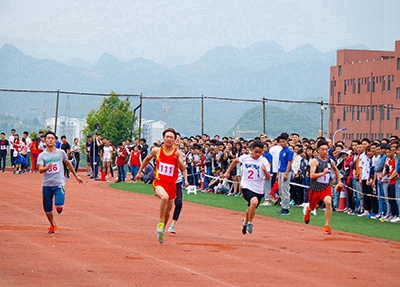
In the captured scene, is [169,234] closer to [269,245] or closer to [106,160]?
[269,245]

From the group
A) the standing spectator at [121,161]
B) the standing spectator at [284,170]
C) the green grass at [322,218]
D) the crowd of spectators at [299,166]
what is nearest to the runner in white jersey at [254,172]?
the crowd of spectators at [299,166]

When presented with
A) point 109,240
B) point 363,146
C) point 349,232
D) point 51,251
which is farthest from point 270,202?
point 51,251

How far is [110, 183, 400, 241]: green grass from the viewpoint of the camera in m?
18.2

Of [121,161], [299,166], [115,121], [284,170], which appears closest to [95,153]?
[121,161]

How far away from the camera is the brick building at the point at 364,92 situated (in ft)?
270

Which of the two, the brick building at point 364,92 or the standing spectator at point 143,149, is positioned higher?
the brick building at point 364,92

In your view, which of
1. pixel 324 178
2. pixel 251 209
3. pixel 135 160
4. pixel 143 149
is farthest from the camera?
pixel 143 149

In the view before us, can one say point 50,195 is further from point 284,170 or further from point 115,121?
point 115,121

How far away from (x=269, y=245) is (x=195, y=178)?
20578 mm

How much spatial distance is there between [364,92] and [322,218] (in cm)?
7182

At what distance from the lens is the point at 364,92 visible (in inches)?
3595

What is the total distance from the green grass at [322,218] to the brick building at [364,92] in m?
49.7

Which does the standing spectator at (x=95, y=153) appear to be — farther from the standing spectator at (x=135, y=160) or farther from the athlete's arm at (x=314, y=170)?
the athlete's arm at (x=314, y=170)

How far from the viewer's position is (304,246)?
48.8 ft
